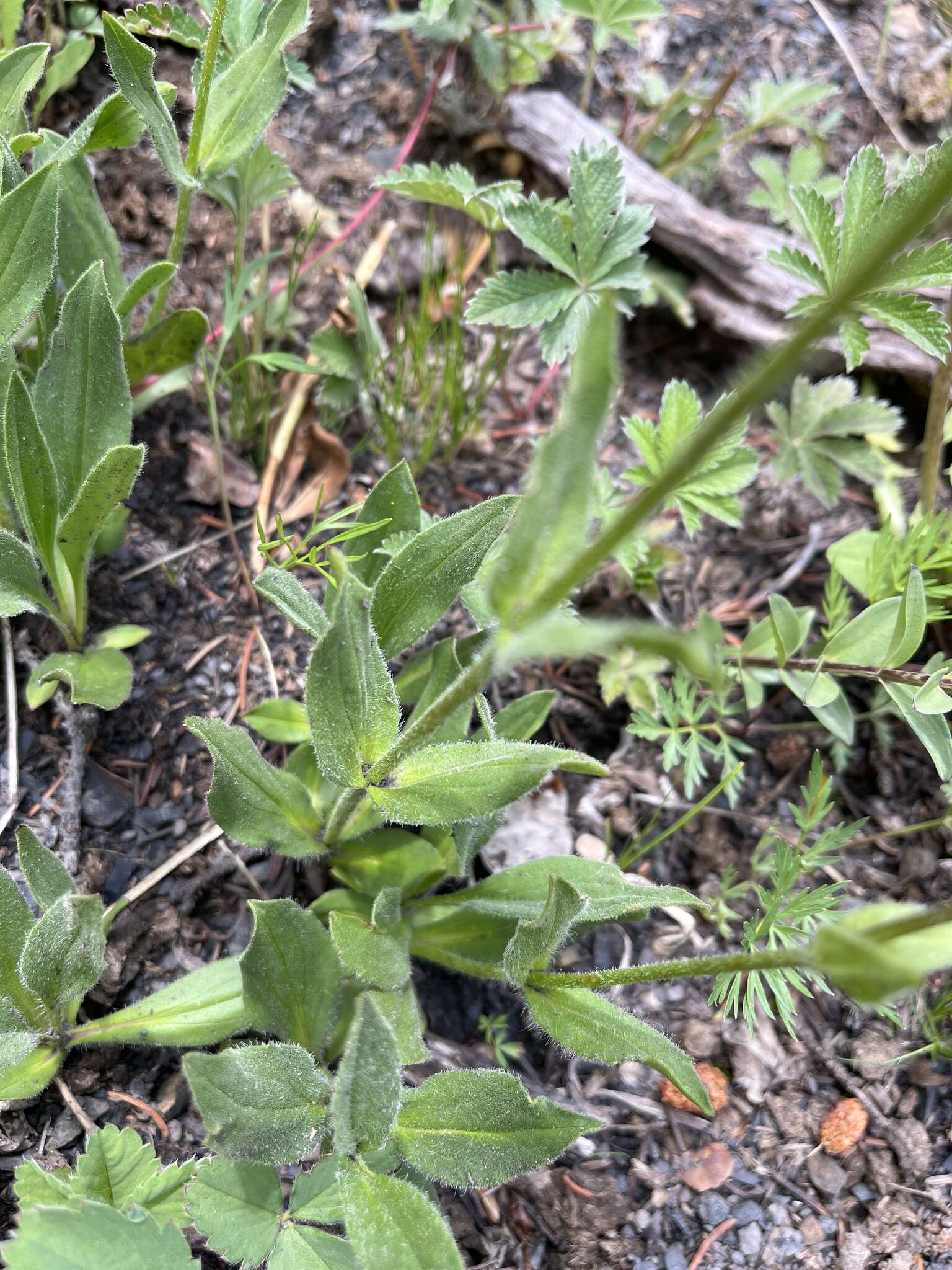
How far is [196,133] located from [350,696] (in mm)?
1274

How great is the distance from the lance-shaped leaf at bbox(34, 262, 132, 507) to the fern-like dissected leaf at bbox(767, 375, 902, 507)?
1.77 m

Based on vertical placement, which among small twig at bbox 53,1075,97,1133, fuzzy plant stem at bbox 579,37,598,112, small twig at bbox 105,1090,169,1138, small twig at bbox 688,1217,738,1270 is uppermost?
fuzzy plant stem at bbox 579,37,598,112

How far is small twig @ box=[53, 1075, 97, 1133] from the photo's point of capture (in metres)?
1.90

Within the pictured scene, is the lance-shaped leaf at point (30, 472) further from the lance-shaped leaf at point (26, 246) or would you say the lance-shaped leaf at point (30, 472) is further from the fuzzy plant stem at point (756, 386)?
the fuzzy plant stem at point (756, 386)

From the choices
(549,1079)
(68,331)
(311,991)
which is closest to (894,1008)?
(549,1079)

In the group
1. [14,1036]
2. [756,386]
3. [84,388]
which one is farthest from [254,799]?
[756,386]

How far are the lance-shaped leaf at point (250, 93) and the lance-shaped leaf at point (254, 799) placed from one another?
125 centimetres

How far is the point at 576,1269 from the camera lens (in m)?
2.01

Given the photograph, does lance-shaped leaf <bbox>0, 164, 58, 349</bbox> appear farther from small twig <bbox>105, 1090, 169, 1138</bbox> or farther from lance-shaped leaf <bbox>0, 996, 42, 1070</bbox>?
small twig <bbox>105, 1090, 169, 1138</bbox>

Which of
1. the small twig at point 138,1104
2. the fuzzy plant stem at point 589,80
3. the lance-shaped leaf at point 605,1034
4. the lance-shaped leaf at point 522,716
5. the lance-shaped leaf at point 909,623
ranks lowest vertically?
the small twig at point 138,1104

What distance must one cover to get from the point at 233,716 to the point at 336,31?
248 cm

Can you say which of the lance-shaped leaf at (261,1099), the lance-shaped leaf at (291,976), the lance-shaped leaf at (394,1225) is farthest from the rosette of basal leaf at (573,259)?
the lance-shaped leaf at (394,1225)

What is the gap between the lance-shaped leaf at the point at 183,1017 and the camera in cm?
189

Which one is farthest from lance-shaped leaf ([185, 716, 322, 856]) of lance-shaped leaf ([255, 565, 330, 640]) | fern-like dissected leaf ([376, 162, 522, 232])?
fern-like dissected leaf ([376, 162, 522, 232])
